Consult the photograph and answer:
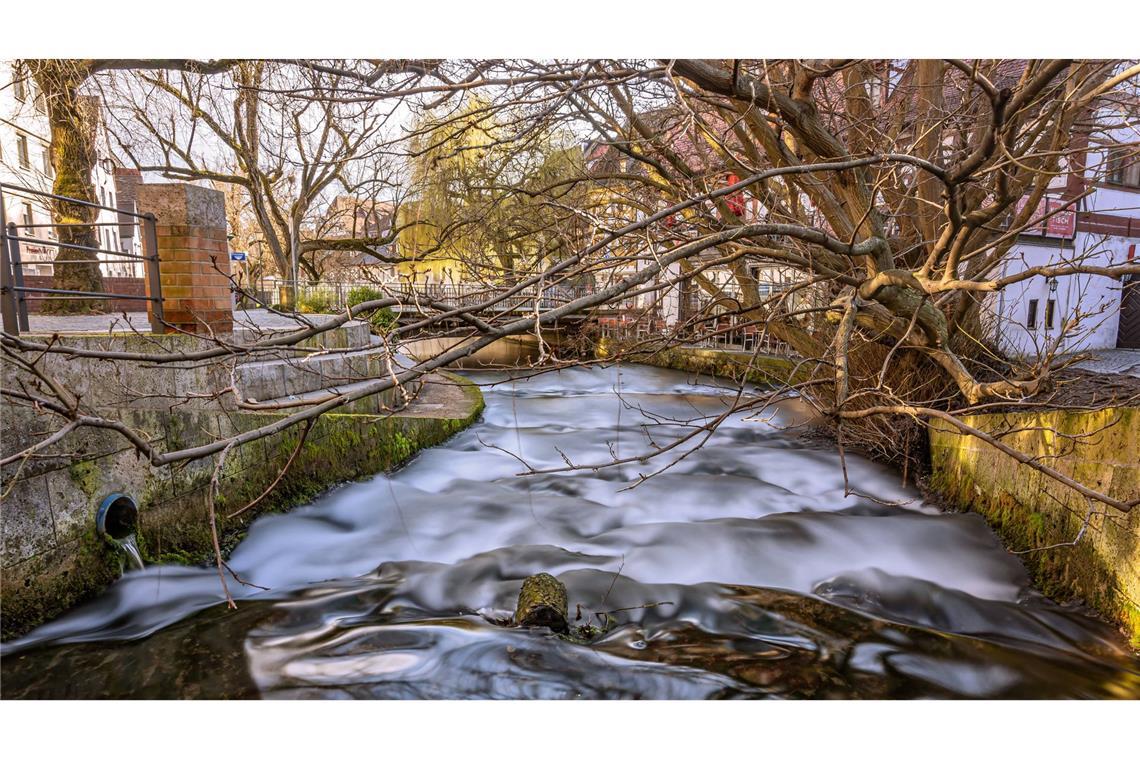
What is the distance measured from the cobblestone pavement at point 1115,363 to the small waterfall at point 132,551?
869 centimetres

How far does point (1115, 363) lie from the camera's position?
8.69 meters

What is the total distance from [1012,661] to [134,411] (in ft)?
18.0

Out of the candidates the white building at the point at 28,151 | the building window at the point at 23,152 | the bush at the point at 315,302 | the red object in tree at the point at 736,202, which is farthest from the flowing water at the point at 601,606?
the bush at the point at 315,302

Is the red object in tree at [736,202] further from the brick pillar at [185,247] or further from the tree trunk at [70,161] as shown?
the tree trunk at [70,161]

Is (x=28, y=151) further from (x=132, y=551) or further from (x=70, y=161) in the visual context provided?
(x=132, y=551)

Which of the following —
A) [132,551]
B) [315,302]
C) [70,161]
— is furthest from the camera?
[315,302]

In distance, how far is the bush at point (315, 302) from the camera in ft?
49.6

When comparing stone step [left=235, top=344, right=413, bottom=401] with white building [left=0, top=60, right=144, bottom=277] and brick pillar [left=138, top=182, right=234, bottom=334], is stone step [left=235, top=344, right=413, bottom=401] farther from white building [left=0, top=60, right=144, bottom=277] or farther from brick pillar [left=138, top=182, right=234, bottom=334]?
white building [left=0, top=60, right=144, bottom=277]

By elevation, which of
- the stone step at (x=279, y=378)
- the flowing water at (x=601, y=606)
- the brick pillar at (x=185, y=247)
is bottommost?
the flowing water at (x=601, y=606)

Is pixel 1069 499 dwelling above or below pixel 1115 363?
below

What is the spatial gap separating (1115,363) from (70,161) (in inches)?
538

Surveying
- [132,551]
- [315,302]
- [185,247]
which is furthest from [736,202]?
[315,302]

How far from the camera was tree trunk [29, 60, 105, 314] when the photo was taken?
7.02 m

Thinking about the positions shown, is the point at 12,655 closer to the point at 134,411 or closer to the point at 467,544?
the point at 134,411
